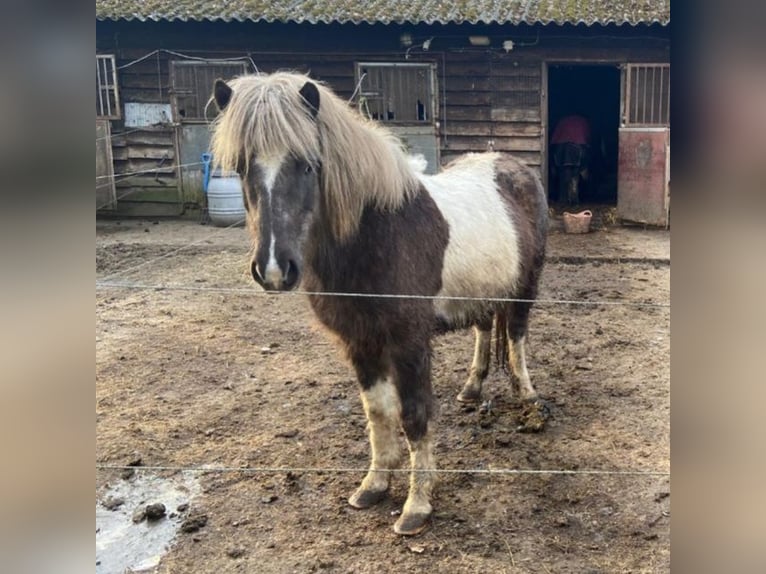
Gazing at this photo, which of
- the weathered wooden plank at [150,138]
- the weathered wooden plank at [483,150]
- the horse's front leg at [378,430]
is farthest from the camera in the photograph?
the weathered wooden plank at [150,138]

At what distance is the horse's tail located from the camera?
323 centimetres

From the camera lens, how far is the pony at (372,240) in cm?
187

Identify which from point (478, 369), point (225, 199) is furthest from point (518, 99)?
point (478, 369)

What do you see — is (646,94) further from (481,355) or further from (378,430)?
(378,430)

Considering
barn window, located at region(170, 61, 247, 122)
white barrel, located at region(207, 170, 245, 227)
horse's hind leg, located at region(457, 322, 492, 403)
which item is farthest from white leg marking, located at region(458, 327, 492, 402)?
barn window, located at region(170, 61, 247, 122)

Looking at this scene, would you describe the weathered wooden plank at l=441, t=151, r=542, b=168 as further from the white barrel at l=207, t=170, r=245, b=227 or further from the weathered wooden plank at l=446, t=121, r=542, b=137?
the white barrel at l=207, t=170, r=245, b=227

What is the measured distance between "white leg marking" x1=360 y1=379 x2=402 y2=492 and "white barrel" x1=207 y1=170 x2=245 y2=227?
5.40m

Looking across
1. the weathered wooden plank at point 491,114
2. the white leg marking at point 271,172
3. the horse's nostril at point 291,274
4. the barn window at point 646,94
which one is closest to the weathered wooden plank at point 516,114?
the weathered wooden plank at point 491,114

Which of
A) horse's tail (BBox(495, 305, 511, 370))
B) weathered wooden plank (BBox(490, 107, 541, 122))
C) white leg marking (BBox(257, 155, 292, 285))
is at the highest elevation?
weathered wooden plank (BBox(490, 107, 541, 122))

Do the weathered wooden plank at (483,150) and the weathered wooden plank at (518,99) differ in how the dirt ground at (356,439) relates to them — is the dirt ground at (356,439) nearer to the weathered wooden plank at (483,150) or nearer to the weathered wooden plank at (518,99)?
the weathered wooden plank at (483,150)
